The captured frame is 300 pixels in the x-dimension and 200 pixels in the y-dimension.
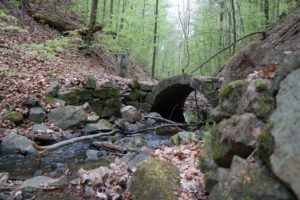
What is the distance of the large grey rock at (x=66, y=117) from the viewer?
9055 millimetres

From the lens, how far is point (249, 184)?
2805 millimetres

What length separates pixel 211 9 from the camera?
22.0m

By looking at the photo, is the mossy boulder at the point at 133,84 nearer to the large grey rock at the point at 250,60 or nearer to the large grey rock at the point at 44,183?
the large grey rock at the point at 44,183

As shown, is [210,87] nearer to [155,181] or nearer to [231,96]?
[231,96]

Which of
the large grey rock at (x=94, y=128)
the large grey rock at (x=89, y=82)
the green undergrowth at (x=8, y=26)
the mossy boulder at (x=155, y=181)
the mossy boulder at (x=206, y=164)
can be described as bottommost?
the mossy boulder at (x=155, y=181)

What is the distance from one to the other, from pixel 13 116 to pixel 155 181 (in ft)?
19.0

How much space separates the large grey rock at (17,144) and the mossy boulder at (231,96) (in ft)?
15.6

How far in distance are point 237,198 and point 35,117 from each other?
23.6 feet

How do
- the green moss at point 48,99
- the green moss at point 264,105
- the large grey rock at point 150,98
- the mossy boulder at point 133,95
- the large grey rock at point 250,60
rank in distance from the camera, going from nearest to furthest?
the green moss at point 264,105 < the large grey rock at point 250,60 < the green moss at point 48,99 < the mossy boulder at point 133,95 < the large grey rock at point 150,98

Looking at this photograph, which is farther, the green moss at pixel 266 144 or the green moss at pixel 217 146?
the green moss at pixel 217 146

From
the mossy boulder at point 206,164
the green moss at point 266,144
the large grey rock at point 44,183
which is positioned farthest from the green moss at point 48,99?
the green moss at point 266,144

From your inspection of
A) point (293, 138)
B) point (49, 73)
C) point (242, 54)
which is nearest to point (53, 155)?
point (49, 73)

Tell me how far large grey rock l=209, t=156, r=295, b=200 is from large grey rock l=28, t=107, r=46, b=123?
6728 mm

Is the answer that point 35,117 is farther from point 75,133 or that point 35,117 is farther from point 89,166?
point 89,166
